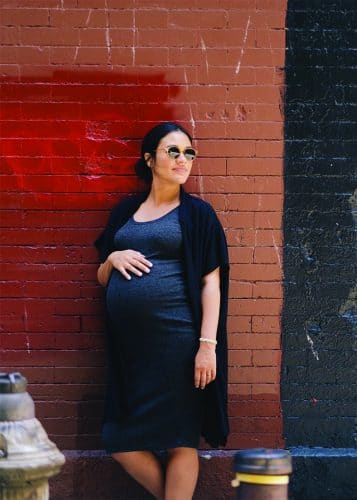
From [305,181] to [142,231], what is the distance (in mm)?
1229

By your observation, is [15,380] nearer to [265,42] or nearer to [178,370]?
[178,370]

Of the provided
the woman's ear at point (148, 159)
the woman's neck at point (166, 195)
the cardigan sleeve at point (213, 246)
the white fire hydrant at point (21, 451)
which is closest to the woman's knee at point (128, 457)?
the cardigan sleeve at point (213, 246)

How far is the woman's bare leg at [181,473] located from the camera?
206 inches

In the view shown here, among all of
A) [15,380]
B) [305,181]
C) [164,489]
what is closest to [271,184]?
[305,181]

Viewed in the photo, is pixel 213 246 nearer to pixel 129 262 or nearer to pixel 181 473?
pixel 129 262

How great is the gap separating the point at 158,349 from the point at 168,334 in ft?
0.34

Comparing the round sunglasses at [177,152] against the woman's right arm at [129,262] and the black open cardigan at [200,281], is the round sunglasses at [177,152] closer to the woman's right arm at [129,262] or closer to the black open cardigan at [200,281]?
the black open cardigan at [200,281]

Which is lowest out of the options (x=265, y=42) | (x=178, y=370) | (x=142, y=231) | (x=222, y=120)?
(x=178, y=370)

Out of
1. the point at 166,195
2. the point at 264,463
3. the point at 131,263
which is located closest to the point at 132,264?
the point at 131,263

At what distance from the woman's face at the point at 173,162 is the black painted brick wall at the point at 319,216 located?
82 centimetres

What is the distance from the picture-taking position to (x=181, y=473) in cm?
527

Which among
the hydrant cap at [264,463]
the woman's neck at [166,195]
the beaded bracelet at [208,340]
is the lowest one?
the hydrant cap at [264,463]

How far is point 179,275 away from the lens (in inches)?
207

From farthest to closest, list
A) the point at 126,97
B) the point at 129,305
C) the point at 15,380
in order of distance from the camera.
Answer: the point at 126,97 < the point at 129,305 < the point at 15,380
